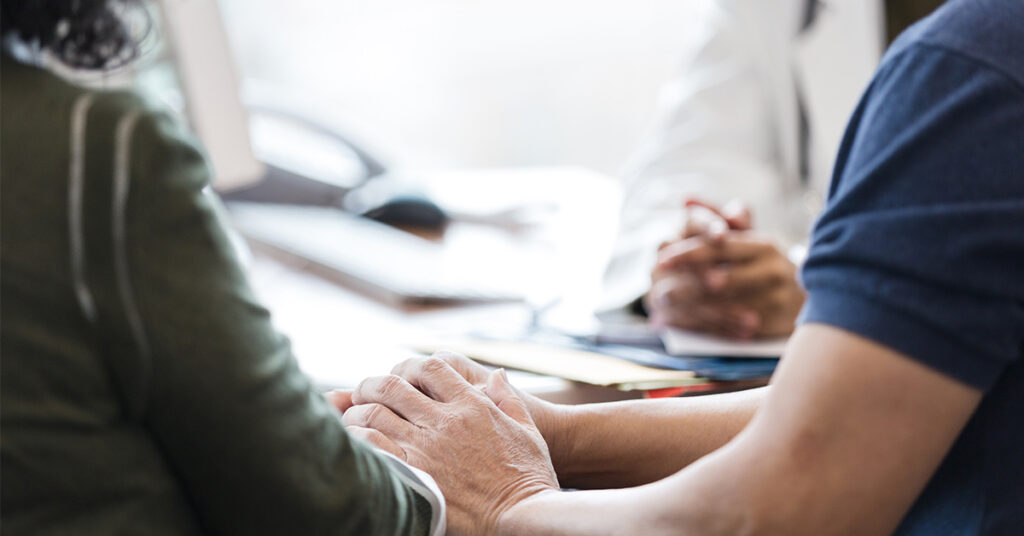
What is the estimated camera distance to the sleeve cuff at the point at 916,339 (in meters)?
0.46

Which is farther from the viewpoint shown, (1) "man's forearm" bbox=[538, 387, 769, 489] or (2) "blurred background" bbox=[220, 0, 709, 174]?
(2) "blurred background" bbox=[220, 0, 709, 174]

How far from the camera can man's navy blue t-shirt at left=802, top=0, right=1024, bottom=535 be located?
46 cm

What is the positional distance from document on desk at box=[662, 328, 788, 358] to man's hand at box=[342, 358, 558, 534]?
0.90 ft

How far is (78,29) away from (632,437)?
1.49ft

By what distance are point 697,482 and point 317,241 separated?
37.9 inches

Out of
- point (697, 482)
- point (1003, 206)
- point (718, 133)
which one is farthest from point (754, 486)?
point (718, 133)

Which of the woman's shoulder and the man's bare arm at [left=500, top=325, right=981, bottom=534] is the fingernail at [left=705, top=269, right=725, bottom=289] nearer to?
the man's bare arm at [left=500, top=325, right=981, bottom=534]

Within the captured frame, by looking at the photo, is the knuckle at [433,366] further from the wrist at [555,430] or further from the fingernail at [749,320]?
the fingernail at [749,320]

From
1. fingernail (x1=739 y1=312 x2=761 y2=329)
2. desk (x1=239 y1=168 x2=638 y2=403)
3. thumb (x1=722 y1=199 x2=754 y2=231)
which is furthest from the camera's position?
thumb (x1=722 y1=199 x2=754 y2=231)

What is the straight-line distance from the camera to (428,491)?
0.55 meters

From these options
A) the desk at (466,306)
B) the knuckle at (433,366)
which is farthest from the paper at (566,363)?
the knuckle at (433,366)

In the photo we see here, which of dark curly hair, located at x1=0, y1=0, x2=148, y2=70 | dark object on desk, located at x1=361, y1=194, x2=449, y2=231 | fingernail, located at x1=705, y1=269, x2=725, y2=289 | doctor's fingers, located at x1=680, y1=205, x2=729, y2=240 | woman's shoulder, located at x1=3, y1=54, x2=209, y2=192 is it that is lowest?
dark object on desk, located at x1=361, y1=194, x2=449, y2=231

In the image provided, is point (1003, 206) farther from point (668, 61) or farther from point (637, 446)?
point (668, 61)

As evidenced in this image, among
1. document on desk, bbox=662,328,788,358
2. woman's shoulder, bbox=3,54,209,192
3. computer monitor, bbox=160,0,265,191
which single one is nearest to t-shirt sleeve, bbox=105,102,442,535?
woman's shoulder, bbox=3,54,209,192
